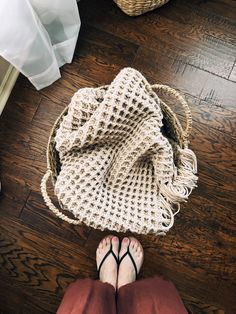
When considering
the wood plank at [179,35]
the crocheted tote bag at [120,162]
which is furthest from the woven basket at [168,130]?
the wood plank at [179,35]

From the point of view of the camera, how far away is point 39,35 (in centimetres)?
100

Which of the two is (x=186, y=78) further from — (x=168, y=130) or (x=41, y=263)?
(x=41, y=263)

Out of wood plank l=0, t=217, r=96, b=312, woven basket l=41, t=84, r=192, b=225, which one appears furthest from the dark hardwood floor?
woven basket l=41, t=84, r=192, b=225

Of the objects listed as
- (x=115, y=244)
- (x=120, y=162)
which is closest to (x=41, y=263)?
(x=115, y=244)

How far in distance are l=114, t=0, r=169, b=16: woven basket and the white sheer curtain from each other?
16 centimetres

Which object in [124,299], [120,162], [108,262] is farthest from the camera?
[108,262]

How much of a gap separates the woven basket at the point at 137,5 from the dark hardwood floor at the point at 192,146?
0.12ft

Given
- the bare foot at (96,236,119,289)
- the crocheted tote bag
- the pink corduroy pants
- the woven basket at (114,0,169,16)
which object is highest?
the woven basket at (114,0,169,16)

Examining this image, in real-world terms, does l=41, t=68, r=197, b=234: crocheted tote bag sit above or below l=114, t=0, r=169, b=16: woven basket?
below

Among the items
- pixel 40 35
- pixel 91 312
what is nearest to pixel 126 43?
pixel 40 35

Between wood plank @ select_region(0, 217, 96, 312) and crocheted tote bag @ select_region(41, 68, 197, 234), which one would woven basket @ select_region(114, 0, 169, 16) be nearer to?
crocheted tote bag @ select_region(41, 68, 197, 234)

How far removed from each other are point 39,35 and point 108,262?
658mm

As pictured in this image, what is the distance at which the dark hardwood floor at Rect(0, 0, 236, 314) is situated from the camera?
115 centimetres

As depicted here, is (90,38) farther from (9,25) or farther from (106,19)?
(9,25)
